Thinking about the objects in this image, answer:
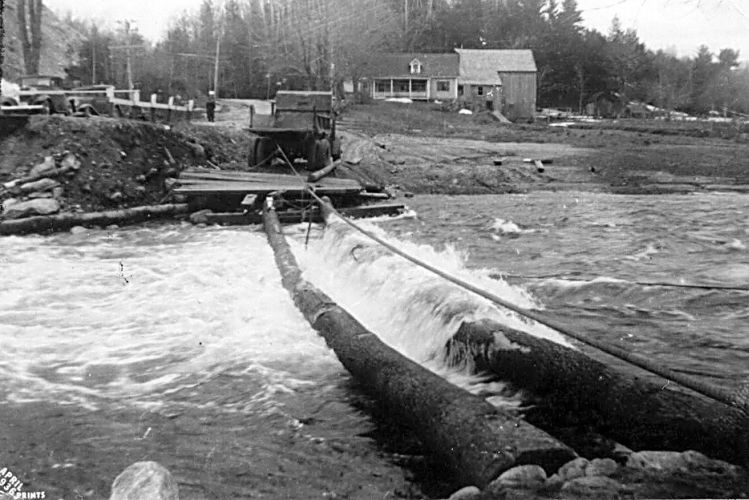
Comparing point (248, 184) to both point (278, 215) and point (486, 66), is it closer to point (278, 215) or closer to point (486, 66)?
point (278, 215)

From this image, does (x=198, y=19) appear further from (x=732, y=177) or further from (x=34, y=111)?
(x=732, y=177)

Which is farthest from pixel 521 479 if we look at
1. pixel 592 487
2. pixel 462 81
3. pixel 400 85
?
pixel 400 85

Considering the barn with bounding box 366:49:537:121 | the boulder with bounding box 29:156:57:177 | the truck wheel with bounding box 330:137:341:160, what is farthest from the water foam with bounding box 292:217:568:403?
the barn with bounding box 366:49:537:121

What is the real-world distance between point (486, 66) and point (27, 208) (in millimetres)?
52588

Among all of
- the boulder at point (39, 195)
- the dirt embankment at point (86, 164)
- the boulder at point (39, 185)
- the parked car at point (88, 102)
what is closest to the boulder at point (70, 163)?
the dirt embankment at point (86, 164)

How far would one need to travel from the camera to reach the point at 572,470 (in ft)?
11.4

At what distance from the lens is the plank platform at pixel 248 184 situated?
1467 centimetres

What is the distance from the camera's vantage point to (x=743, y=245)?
1085cm

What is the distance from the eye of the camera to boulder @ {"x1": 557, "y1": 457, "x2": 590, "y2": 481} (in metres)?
3.43

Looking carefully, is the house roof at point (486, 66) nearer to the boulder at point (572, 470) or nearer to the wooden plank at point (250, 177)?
the wooden plank at point (250, 177)

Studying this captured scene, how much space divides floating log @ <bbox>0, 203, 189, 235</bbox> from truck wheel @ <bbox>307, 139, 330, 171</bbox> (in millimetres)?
5004

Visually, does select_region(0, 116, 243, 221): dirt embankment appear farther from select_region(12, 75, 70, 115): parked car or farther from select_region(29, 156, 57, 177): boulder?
select_region(12, 75, 70, 115): parked car

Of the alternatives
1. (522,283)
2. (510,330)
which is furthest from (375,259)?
(510,330)

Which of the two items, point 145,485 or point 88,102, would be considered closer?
point 145,485
